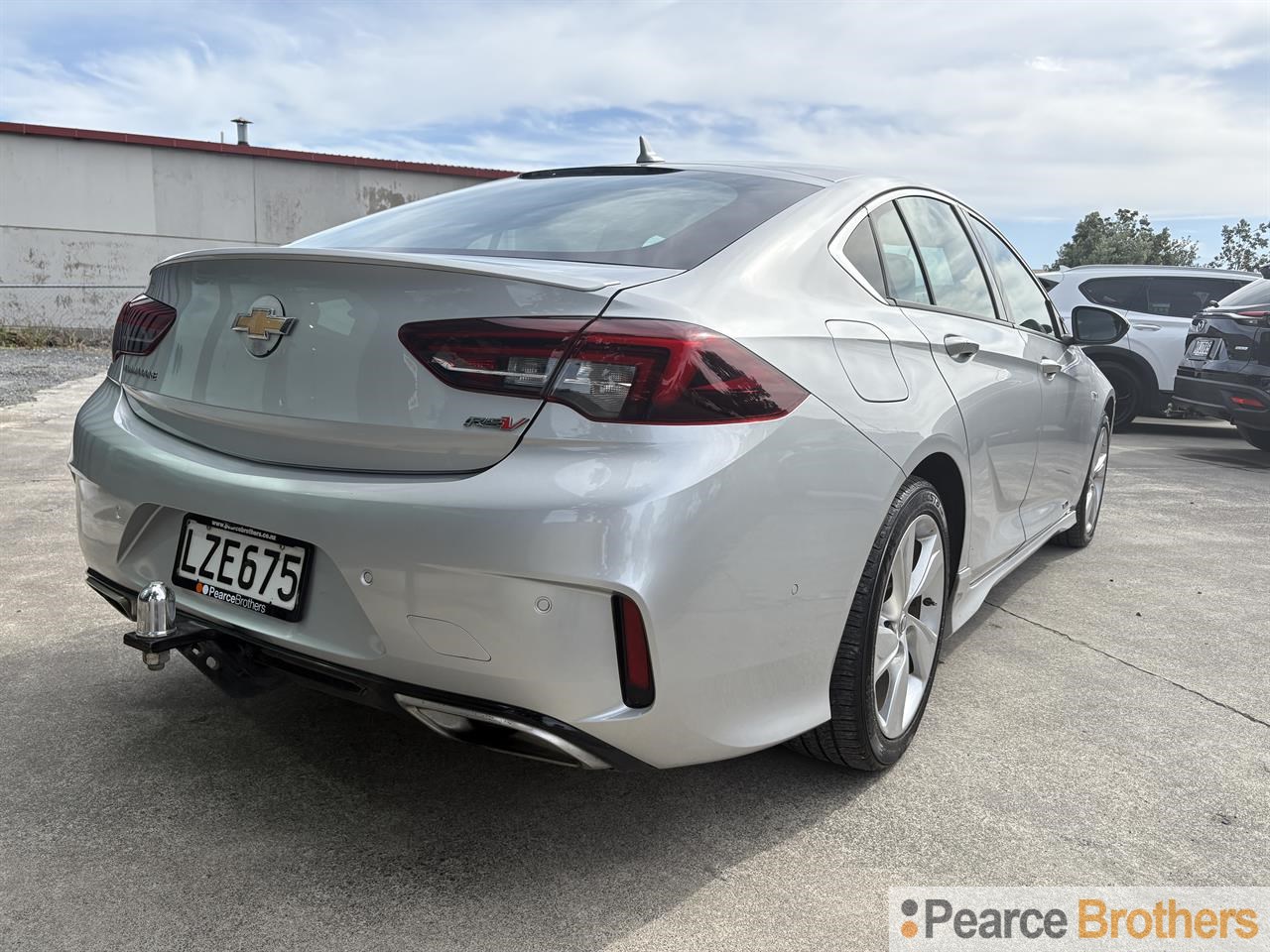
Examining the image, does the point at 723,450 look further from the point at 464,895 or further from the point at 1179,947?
the point at 1179,947

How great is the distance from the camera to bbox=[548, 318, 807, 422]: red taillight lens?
5.95 ft

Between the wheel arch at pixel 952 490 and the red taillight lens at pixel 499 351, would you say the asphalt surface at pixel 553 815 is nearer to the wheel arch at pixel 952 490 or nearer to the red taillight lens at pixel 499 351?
the wheel arch at pixel 952 490

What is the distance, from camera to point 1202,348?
333 inches

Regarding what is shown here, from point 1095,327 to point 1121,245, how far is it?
4994 cm

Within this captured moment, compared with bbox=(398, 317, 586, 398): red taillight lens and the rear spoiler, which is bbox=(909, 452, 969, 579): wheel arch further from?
bbox=(398, 317, 586, 398): red taillight lens

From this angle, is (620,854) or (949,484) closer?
(620,854)

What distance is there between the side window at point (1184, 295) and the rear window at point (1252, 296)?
1.61 m

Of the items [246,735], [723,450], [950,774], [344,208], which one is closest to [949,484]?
[950,774]

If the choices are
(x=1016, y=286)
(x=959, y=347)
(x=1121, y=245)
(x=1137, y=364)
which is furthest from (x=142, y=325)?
(x=1121, y=245)

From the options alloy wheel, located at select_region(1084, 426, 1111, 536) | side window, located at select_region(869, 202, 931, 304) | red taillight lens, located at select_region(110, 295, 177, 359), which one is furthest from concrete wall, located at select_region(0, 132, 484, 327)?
side window, located at select_region(869, 202, 931, 304)

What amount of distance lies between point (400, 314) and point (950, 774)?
5.59ft

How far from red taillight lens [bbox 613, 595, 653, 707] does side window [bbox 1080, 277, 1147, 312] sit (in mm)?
9715

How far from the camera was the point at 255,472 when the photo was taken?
206 cm

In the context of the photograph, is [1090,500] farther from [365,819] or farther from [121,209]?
[121,209]
